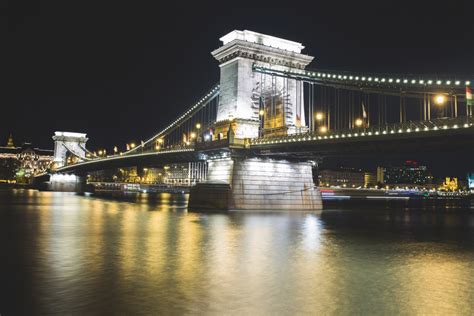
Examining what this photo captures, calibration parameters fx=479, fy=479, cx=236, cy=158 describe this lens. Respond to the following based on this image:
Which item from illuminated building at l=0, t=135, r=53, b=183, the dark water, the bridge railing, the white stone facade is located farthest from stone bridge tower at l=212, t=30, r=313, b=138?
illuminated building at l=0, t=135, r=53, b=183

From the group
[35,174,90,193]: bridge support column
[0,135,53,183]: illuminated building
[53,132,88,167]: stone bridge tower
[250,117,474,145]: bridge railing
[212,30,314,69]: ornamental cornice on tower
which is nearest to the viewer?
[250,117,474,145]: bridge railing

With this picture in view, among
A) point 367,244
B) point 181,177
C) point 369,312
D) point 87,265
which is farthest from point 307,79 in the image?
point 181,177

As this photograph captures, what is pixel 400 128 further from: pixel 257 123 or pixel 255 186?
pixel 257 123

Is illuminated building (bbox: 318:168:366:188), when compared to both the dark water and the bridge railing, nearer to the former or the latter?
the bridge railing

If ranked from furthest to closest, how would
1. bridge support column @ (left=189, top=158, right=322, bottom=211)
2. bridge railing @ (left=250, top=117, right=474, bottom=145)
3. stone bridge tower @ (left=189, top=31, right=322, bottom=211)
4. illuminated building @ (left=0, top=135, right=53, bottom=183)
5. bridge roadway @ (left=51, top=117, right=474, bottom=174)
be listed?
1. illuminated building @ (left=0, top=135, right=53, bottom=183)
2. stone bridge tower @ (left=189, top=31, right=322, bottom=211)
3. bridge support column @ (left=189, top=158, right=322, bottom=211)
4. bridge roadway @ (left=51, top=117, right=474, bottom=174)
5. bridge railing @ (left=250, top=117, right=474, bottom=145)

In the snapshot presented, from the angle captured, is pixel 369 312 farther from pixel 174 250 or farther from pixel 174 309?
pixel 174 250

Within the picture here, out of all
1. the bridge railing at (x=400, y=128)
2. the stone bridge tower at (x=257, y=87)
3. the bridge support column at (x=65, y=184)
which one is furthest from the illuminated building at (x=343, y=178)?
the bridge railing at (x=400, y=128)

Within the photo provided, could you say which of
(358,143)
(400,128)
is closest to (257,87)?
(358,143)

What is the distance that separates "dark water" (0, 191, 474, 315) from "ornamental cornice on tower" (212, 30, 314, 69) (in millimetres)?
24339

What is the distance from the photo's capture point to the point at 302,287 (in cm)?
1245

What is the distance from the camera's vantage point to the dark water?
34.6ft

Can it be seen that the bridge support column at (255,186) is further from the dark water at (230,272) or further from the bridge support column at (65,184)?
the bridge support column at (65,184)

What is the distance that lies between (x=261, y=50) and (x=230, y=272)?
34859 millimetres

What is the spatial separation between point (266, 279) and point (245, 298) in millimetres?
2309
